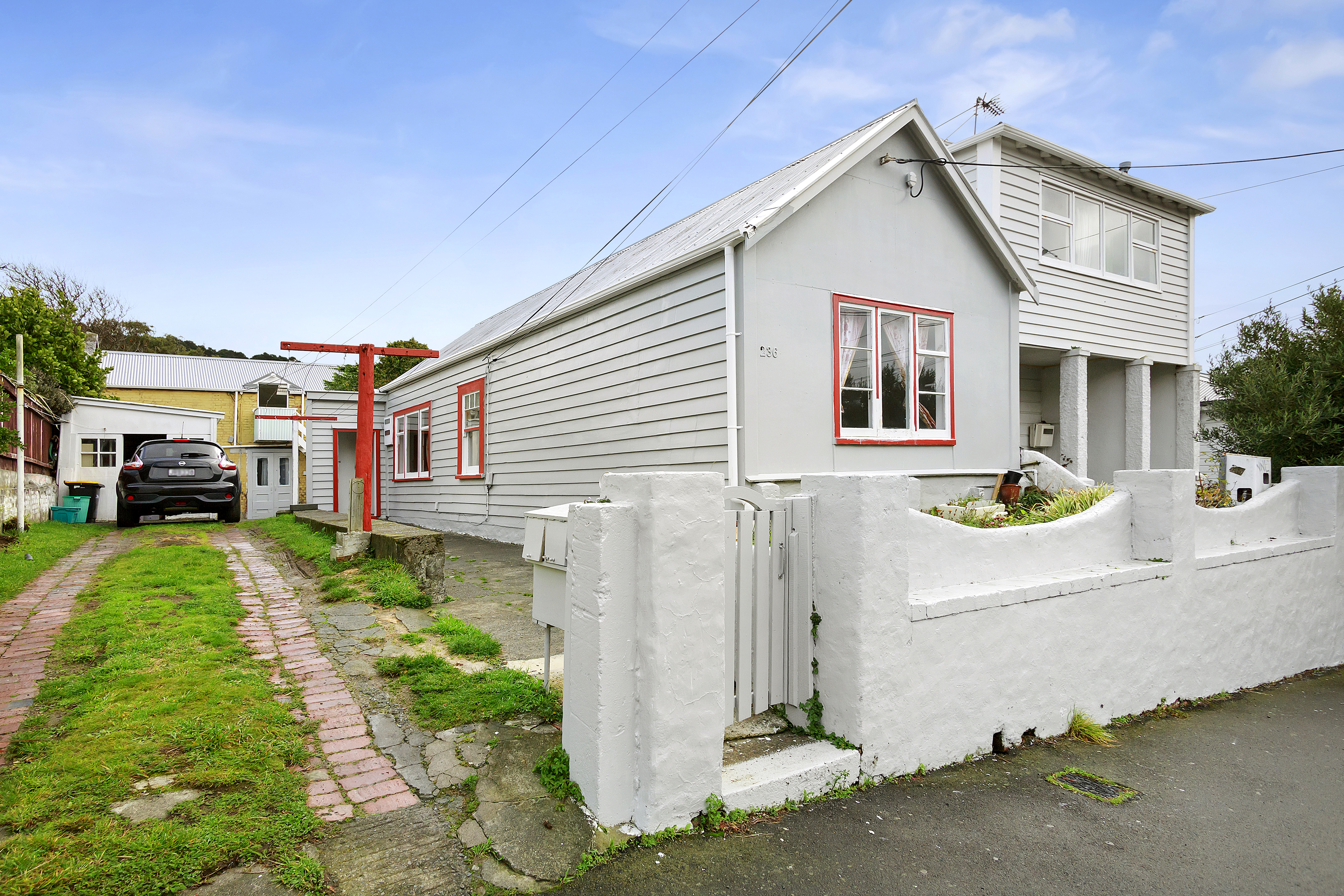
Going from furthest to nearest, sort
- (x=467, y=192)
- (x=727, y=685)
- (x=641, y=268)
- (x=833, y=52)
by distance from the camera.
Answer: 1. (x=467, y=192)
2. (x=641, y=268)
3. (x=833, y=52)
4. (x=727, y=685)

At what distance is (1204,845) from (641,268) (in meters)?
7.59

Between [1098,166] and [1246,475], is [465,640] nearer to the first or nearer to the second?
[1246,475]

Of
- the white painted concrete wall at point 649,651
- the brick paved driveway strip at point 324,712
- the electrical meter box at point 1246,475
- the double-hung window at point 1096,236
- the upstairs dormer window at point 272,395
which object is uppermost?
the double-hung window at point 1096,236

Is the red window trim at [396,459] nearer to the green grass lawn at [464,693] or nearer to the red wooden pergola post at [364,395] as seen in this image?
the red wooden pergola post at [364,395]

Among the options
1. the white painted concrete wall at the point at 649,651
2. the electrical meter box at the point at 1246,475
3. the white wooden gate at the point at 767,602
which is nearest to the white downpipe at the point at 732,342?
the white wooden gate at the point at 767,602

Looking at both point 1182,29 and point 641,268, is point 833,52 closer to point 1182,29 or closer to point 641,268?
point 641,268

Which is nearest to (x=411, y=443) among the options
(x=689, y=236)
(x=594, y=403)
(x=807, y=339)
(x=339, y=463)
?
(x=339, y=463)

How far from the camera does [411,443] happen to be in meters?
16.9

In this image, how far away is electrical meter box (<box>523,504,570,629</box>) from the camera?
328 centimetres

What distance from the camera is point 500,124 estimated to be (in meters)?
12.1

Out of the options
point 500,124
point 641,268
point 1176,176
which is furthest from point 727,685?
point 1176,176

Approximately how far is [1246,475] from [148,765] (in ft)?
32.4

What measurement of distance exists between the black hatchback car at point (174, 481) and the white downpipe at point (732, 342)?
35.7ft

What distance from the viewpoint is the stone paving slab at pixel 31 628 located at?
11.7 ft
